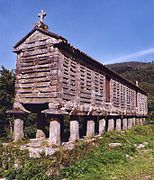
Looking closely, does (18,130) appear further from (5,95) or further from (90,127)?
(5,95)

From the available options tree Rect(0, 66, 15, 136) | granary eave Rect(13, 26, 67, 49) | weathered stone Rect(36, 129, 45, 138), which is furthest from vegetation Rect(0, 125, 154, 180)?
tree Rect(0, 66, 15, 136)

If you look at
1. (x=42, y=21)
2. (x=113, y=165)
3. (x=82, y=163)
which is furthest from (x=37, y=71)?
(x=113, y=165)

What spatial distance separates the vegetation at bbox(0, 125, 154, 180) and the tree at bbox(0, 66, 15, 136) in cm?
766

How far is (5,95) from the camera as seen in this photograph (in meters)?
16.8

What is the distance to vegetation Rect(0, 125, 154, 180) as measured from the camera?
7406 millimetres

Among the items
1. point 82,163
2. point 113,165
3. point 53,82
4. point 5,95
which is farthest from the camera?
point 5,95

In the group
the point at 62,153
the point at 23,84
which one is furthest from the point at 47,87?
the point at 62,153

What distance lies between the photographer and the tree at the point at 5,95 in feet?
54.9

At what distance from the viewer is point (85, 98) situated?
12461 mm

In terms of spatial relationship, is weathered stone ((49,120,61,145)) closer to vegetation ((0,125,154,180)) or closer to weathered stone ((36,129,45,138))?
vegetation ((0,125,154,180))

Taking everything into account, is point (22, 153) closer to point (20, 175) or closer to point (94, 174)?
point (20, 175)

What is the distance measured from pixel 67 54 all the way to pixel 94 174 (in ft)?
18.6

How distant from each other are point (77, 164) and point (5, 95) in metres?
10.5

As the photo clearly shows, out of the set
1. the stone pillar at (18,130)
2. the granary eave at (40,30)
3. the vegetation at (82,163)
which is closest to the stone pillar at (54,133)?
the vegetation at (82,163)
